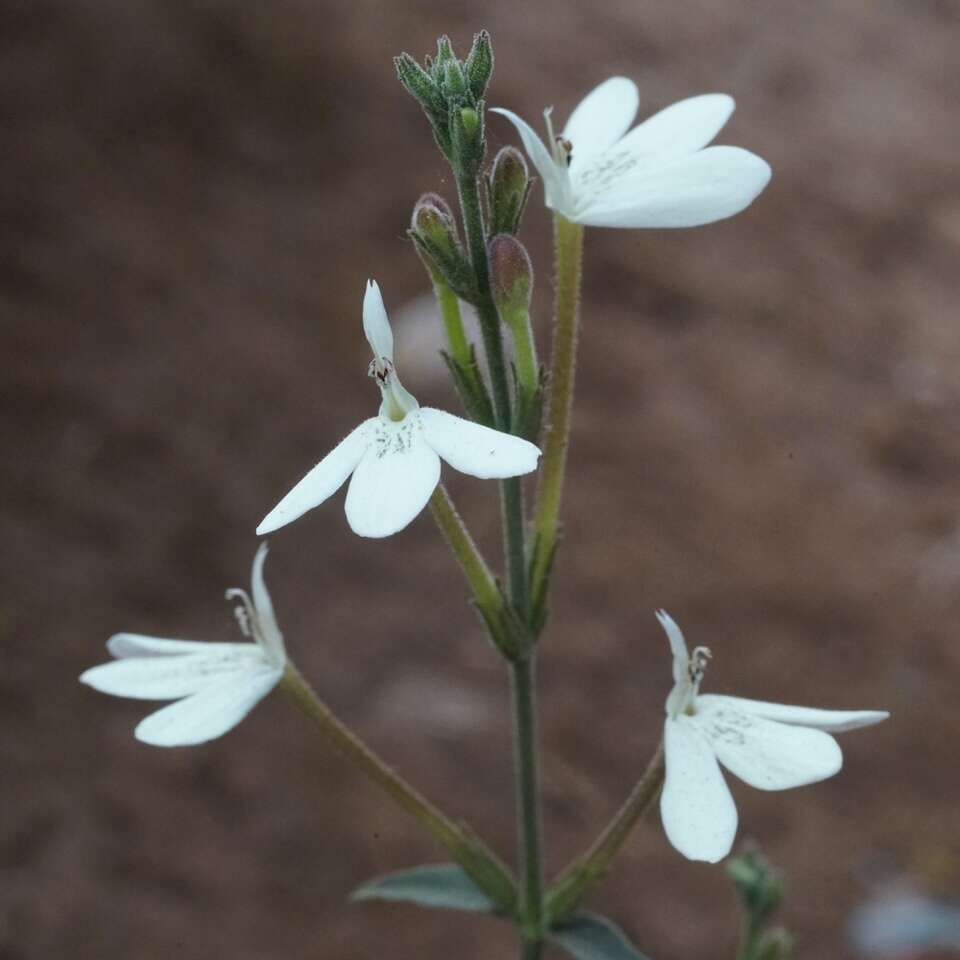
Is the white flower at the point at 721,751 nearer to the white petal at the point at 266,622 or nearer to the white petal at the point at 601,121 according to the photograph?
the white petal at the point at 266,622

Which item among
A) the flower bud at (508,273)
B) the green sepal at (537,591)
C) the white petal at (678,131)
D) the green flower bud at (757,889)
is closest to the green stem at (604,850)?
the green sepal at (537,591)

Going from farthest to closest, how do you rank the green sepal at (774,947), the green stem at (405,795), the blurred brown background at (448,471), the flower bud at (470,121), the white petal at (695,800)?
1. the blurred brown background at (448,471)
2. the green sepal at (774,947)
3. the green stem at (405,795)
4. the flower bud at (470,121)
5. the white petal at (695,800)

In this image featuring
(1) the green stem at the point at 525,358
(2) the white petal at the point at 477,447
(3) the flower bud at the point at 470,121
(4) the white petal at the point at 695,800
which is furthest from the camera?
(1) the green stem at the point at 525,358

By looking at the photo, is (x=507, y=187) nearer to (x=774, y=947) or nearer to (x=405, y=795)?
(x=405, y=795)

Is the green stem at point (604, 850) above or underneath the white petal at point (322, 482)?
underneath

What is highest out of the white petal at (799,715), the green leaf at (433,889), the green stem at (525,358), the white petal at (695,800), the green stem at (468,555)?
the green stem at (525,358)

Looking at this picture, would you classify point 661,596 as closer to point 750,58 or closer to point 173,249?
point 173,249

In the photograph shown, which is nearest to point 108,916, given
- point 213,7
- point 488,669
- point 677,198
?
point 488,669
